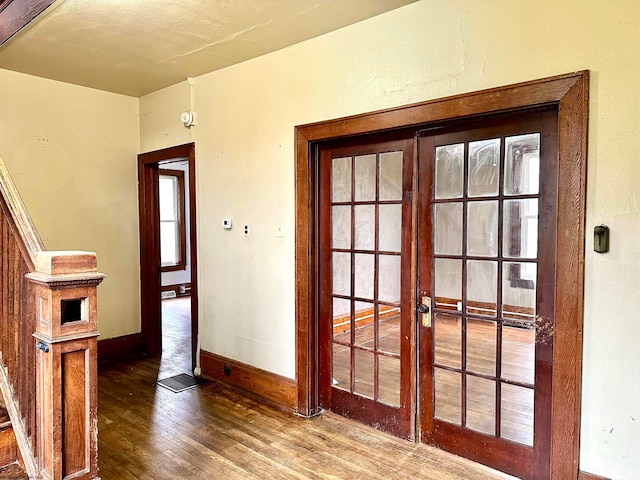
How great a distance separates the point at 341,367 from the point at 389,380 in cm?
41

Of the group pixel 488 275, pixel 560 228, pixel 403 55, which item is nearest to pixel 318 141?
pixel 403 55

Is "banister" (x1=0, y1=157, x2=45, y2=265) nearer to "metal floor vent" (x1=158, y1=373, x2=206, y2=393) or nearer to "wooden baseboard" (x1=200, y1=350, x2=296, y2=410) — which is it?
"wooden baseboard" (x1=200, y1=350, x2=296, y2=410)

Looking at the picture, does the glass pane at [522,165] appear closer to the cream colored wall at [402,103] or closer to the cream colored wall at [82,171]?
the cream colored wall at [402,103]

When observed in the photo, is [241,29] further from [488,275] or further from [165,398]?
[165,398]

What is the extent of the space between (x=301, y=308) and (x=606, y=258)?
1.97m

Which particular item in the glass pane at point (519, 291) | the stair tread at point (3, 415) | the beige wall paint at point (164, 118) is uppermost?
→ the beige wall paint at point (164, 118)

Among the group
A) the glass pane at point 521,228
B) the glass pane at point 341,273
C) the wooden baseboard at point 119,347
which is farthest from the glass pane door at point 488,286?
the wooden baseboard at point 119,347

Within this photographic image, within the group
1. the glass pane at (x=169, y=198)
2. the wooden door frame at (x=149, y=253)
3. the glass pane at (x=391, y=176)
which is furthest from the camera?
the glass pane at (x=169, y=198)

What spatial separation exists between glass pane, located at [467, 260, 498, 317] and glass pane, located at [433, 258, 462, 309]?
0.21 ft

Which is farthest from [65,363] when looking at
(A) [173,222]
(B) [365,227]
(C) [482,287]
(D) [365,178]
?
(A) [173,222]

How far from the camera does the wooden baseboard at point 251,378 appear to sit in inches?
137

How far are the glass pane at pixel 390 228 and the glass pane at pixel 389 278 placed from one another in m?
0.07

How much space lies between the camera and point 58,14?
284 centimetres

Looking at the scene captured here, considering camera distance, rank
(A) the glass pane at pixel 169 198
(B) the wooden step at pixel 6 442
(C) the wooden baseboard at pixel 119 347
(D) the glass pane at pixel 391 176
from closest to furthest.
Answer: (B) the wooden step at pixel 6 442 < (D) the glass pane at pixel 391 176 < (C) the wooden baseboard at pixel 119 347 < (A) the glass pane at pixel 169 198
